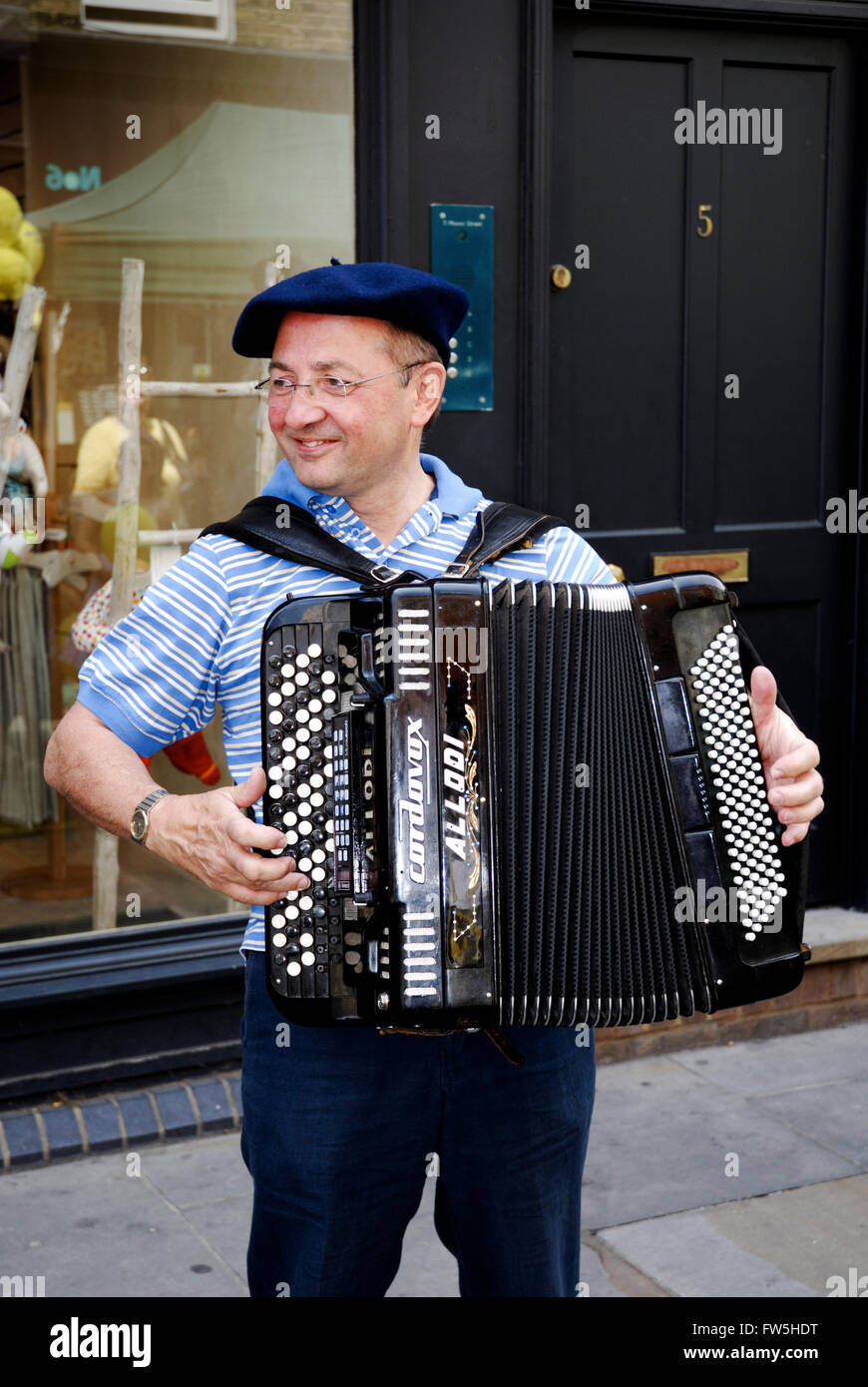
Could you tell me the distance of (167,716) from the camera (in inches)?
86.1

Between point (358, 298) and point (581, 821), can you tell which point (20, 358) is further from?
point (581, 821)

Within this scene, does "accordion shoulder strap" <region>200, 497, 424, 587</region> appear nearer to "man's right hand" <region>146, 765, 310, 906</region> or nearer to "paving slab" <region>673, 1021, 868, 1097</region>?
"man's right hand" <region>146, 765, 310, 906</region>

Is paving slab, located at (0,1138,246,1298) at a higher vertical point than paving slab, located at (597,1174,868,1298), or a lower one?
higher

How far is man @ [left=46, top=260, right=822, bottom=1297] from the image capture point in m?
2.15

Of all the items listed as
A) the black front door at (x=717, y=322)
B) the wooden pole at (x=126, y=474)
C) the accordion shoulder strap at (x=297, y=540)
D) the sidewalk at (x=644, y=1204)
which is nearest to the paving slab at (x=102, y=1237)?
the sidewalk at (x=644, y=1204)

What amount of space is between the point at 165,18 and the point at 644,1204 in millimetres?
3308

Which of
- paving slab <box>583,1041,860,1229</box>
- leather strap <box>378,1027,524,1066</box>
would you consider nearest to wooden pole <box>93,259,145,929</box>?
paving slab <box>583,1041,860,1229</box>

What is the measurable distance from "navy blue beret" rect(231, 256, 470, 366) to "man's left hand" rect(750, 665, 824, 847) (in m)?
0.72

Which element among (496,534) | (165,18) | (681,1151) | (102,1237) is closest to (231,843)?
(496,534)

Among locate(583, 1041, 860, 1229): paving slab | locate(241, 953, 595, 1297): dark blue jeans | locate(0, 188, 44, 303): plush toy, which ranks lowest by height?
locate(583, 1041, 860, 1229): paving slab

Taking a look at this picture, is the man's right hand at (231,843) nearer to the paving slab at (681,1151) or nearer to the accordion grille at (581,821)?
the accordion grille at (581,821)

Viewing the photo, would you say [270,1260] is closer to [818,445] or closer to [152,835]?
[152,835]
